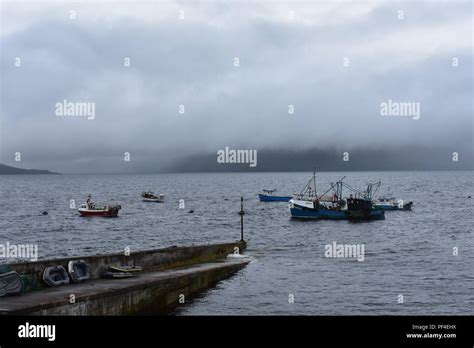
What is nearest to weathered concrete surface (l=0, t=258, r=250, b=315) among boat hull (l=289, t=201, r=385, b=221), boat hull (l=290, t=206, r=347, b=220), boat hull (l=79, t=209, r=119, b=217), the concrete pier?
the concrete pier

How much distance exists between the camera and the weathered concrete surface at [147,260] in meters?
23.5

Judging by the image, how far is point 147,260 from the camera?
103 ft

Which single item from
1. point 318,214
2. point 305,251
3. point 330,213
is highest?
point 330,213

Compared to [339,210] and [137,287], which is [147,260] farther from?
[339,210]

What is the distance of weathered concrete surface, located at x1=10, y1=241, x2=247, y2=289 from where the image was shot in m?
23.5

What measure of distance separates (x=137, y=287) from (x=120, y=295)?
144 cm

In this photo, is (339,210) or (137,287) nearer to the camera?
(137,287)

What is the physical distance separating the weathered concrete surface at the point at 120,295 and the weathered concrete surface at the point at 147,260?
2.56 ft

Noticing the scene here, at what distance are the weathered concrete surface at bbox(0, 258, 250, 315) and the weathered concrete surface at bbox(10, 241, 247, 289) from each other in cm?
78

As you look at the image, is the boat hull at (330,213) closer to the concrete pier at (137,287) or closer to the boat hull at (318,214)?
the boat hull at (318,214)

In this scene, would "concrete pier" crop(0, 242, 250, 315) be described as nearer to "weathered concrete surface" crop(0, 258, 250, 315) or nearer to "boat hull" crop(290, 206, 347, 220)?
"weathered concrete surface" crop(0, 258, 250, 315)

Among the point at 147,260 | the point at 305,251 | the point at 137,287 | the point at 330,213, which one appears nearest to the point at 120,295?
the point at 137,287
